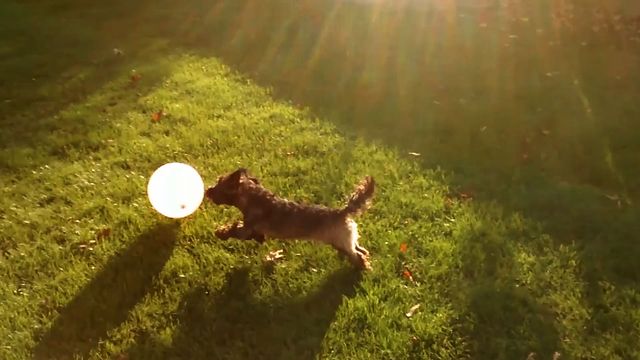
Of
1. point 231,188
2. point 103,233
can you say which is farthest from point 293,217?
point 103,233

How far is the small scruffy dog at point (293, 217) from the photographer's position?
14.0 feet

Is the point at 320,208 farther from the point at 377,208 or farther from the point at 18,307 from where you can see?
the point at 18,307

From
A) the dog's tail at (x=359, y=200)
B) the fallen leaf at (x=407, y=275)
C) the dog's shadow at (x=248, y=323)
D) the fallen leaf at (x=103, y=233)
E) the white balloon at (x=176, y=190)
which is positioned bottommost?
the fallen leaf at (x=103, y=233)

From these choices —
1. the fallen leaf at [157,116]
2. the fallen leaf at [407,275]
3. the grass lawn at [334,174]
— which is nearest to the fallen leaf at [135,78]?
the grass lawn at [334,174]

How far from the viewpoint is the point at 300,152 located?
19.2 ft

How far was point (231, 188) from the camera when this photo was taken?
4500 mm

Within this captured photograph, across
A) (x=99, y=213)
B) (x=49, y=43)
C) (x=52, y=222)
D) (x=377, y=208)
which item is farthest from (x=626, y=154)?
(x=49, y=43)

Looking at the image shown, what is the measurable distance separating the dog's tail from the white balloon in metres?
1.11

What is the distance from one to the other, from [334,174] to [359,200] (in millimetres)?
1235

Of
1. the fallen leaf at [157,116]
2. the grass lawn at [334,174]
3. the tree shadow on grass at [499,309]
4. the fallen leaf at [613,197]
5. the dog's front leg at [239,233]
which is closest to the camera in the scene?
the tree shadow on grass at [499,309]

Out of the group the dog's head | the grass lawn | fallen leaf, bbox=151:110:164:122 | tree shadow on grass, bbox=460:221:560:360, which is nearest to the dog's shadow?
the grass lawn

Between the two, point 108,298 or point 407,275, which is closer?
point 108,298

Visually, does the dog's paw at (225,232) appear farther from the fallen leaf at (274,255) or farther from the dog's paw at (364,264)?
the dog's paw at (364,264)

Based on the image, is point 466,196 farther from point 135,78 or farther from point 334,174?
point 135,78
